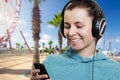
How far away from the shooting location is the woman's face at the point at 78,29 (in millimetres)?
2430

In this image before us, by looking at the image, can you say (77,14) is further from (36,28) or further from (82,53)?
(36,28)

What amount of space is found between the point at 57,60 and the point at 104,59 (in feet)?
1.10

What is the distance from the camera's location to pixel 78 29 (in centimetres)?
244

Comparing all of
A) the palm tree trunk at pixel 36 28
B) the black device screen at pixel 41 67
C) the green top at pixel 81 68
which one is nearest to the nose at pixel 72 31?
the green top at pixel 81 68

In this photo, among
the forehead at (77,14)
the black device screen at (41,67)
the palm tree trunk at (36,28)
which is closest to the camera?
the black device screen at (41,67)

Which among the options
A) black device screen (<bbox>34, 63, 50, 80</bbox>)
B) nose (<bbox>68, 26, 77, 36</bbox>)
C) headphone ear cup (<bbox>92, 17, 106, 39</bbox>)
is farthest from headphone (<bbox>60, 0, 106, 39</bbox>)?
black device screen (<bbox>34, 63, 50, 80</bbox>)

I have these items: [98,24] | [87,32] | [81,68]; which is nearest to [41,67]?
[81,68]

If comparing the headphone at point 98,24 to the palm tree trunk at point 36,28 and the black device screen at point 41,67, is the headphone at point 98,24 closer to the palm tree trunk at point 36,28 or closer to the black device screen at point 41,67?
the black device screen at point 41,67

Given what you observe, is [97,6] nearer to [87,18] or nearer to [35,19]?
[87,18]

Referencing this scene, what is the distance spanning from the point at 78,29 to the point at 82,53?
0.57ft

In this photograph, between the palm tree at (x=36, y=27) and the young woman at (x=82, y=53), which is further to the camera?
the palm tree at (x=36, y=27)

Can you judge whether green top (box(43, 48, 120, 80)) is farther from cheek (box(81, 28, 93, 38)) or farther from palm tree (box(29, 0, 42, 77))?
palm tree (box(29, 0, 42, 77))

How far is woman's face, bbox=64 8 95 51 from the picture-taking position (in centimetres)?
243

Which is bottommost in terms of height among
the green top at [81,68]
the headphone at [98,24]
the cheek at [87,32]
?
the green top at [81,68]
